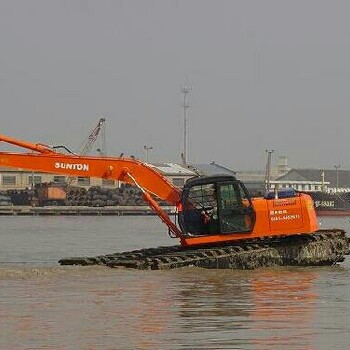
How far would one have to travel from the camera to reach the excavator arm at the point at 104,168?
108 ft

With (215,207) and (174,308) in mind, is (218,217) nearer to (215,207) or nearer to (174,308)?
(215,207)

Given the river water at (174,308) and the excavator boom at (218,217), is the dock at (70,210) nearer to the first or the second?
the excavator boom at (218,217)

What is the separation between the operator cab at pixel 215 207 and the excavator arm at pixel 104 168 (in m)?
0.50

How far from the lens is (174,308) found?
21.9 m

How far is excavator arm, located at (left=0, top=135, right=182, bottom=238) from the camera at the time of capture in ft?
108

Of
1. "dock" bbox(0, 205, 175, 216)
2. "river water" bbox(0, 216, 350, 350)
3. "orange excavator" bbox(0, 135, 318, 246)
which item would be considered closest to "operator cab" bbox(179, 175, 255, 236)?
"orange excavator" bbox(0, 135, 318, 246)

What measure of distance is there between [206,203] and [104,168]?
306 cm

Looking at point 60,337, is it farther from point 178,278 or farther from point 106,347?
point 178,278

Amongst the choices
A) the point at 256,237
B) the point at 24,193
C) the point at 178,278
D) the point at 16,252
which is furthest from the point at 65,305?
the point at 24,193

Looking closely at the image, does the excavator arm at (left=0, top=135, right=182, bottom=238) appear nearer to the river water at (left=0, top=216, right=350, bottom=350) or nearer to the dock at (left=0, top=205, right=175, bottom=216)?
the river water at (left=0, top=216, right=350, bottom=350)

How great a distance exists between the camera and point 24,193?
159125 millimetres

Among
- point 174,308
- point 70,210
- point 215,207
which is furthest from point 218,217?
point 70,210

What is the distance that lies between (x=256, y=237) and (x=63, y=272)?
588 centimetres

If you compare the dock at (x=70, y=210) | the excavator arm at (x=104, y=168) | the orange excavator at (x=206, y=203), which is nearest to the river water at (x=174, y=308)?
the orange excavator at (x=206, y=203)
